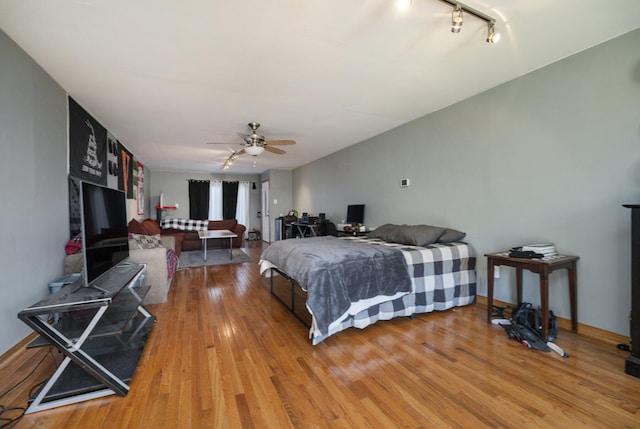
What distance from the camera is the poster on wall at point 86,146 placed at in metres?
2.91

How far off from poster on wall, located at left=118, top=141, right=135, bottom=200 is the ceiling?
1.36 meters

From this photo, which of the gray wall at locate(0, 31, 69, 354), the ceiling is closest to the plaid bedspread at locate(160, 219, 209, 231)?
the ceiling

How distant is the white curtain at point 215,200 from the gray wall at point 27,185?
6295 mm

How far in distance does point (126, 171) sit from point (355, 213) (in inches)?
175

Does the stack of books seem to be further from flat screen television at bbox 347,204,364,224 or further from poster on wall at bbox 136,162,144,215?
poster on wall at bbox 136,162,144,215

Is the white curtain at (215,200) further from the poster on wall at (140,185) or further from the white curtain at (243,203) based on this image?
the poster on wall at (140,185)

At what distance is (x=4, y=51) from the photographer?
1.87 metres

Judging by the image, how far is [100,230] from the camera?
1950 millimetres

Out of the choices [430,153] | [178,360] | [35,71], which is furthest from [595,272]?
[35,71]

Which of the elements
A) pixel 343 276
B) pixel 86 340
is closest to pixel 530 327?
pixel 343 276

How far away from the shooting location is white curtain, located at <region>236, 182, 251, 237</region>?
366 inches

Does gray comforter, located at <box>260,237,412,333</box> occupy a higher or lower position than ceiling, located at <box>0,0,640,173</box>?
lower

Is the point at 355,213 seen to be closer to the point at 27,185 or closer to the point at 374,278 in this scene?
the point at 374,278

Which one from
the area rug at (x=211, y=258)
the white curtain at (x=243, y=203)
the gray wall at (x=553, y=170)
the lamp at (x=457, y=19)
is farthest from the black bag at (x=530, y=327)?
the white curtain at (x=243, y=203)
